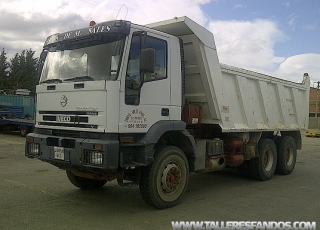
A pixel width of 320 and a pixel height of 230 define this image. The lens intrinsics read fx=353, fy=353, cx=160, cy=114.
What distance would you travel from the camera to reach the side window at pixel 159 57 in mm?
5870

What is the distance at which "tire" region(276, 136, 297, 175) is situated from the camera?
9625 millimetres

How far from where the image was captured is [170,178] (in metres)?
5.99

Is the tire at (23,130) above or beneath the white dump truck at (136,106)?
beneath

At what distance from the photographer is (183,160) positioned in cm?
621

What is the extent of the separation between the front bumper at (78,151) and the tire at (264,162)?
15.0 ft

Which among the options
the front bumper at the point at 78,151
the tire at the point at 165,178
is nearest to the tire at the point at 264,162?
the tire at the point at 165,178

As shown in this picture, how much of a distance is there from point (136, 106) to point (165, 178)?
131cm

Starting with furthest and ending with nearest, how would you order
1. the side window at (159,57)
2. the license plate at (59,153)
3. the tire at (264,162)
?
1. the tire at (264,162)
2. the side window at (159,57)
3. the license plate at (59,153)

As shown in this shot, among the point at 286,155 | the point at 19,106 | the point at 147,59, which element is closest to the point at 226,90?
the point at 147,59

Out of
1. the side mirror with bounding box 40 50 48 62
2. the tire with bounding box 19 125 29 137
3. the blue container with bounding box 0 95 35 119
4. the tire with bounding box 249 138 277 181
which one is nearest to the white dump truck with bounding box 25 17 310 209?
the side mirror with bounding box 40 50 48 62

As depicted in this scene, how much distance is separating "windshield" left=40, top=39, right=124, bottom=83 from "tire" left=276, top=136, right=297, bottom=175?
20.1 feet

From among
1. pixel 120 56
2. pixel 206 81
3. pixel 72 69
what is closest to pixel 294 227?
pixel 206 81

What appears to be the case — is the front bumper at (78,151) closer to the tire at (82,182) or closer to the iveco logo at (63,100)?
the iveco logo at (63,100)

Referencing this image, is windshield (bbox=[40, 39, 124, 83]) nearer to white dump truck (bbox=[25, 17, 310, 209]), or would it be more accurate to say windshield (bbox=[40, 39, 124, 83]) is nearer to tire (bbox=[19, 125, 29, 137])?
white dump truck (bbox=[25, 17, 310, 209])
